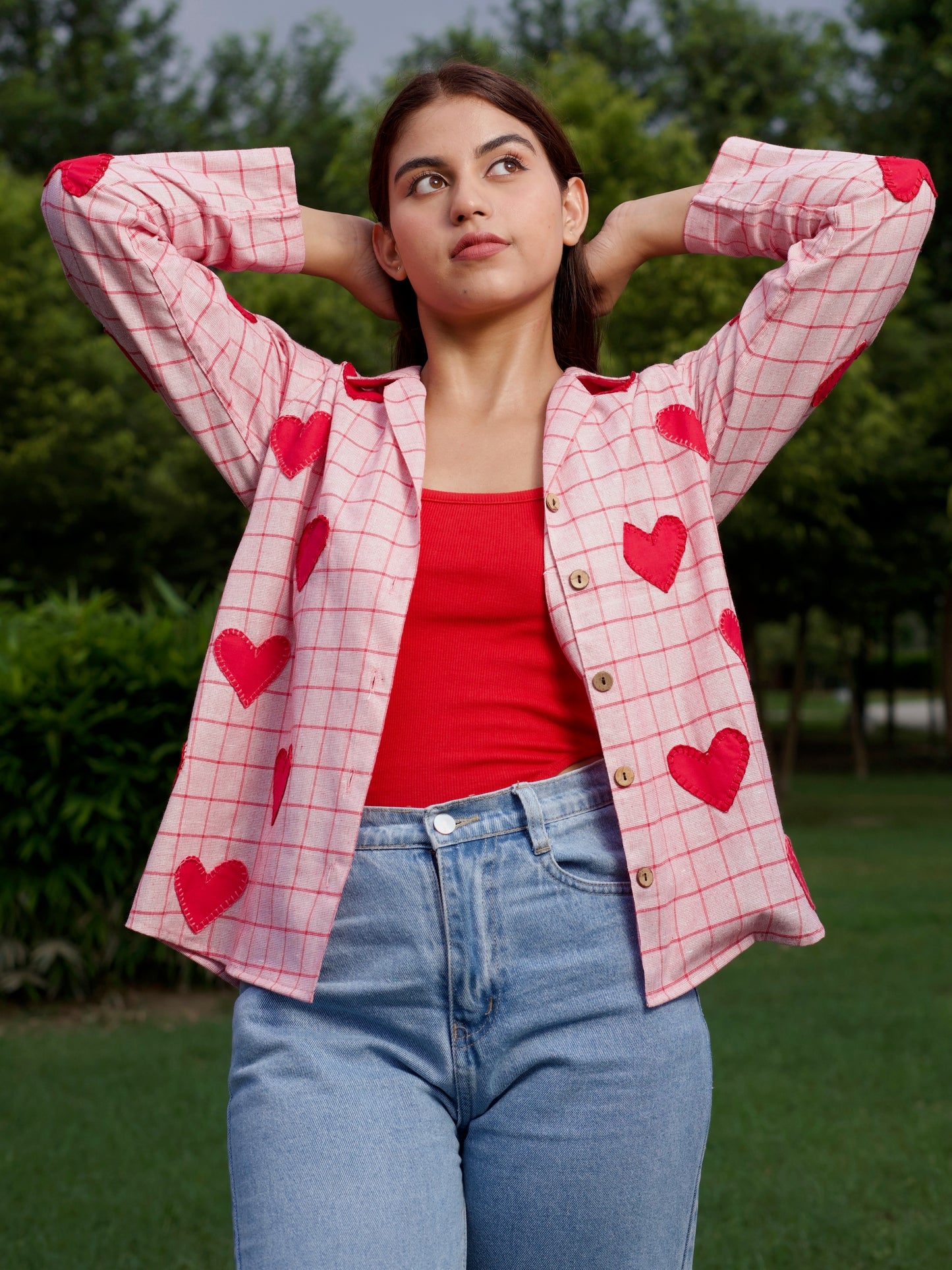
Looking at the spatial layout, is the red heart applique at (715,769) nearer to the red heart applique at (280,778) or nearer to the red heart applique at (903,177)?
the red heart applique at (280,778)

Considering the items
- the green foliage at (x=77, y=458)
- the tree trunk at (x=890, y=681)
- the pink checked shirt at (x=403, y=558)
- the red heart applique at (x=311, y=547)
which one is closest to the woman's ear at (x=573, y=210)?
the pink checked shirt at (x=403, y=558)

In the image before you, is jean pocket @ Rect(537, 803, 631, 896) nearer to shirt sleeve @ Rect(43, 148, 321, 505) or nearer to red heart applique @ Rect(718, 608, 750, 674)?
red heart applique @ Rect(718, 608, 750, 674)

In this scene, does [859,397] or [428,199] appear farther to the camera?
[859,397]

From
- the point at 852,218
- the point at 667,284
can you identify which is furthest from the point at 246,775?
the point at 667,284

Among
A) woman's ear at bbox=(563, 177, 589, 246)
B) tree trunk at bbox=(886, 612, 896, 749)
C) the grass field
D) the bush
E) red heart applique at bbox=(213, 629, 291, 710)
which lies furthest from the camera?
tree trunk at bbox=(886, 612, 896, 749)

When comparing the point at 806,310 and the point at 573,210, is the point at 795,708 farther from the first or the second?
the point at 806,310

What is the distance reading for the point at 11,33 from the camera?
947 inches

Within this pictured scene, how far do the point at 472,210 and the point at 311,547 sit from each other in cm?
51

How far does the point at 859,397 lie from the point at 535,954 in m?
12.3

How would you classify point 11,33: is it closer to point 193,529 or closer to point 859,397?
point 193,529

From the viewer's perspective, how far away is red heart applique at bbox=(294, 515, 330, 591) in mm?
1750

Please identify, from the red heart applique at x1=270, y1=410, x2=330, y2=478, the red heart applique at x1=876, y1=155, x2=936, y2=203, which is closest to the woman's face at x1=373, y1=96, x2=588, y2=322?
the red heart applique at x1=270, y1=410, x2=330, y2=478

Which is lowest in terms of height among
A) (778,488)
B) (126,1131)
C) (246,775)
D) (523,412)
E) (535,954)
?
(126,1131)

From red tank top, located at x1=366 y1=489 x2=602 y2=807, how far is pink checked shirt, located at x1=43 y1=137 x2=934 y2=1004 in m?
0.04
